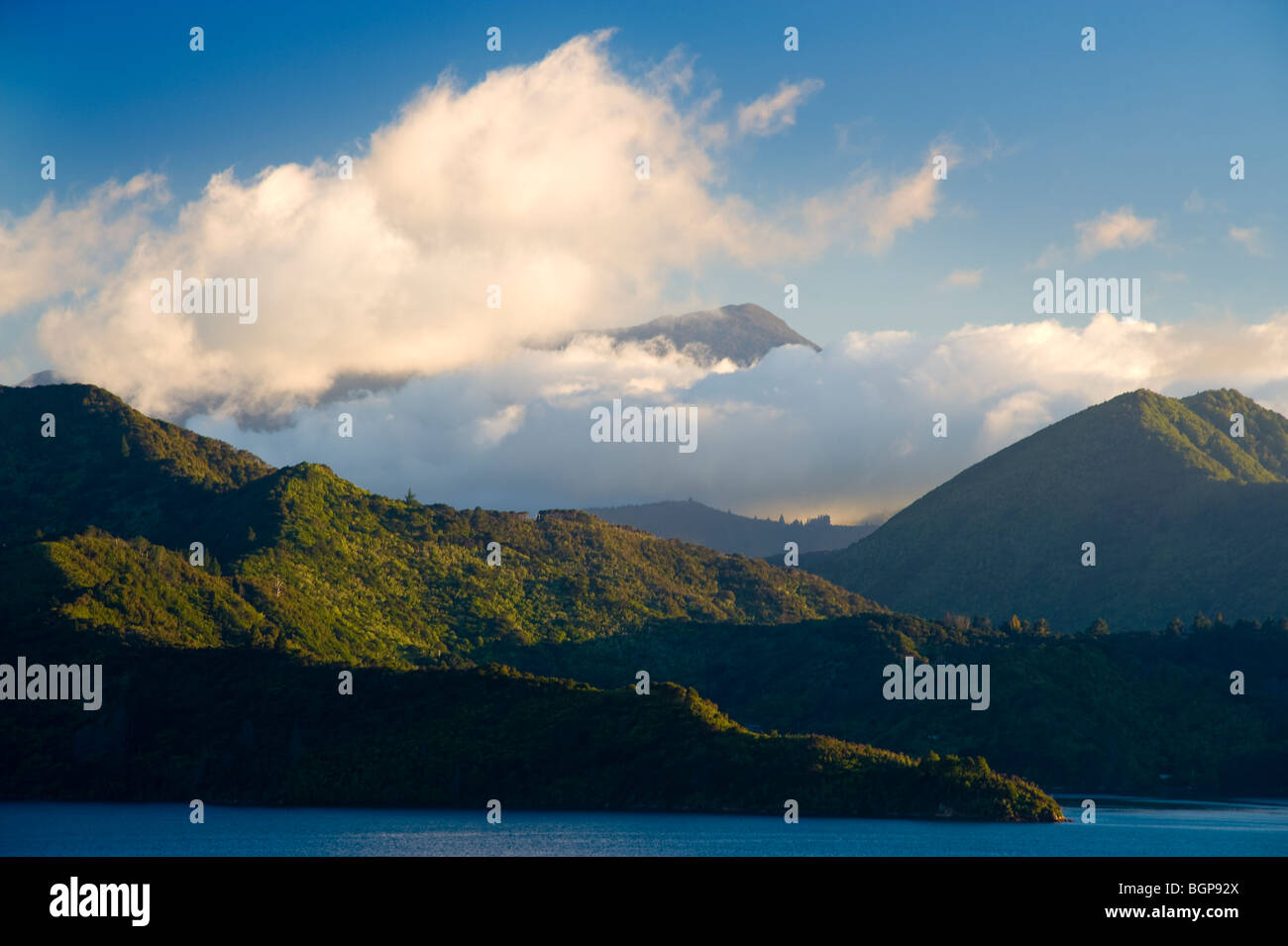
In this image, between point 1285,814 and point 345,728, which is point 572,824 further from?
point 1285,814

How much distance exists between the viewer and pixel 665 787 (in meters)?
164

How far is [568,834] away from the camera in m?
128

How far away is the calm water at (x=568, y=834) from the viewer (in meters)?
112

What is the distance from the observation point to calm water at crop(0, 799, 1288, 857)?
111750 millimetres

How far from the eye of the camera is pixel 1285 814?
168 metres
